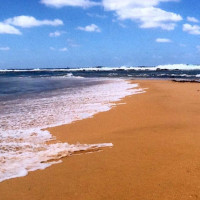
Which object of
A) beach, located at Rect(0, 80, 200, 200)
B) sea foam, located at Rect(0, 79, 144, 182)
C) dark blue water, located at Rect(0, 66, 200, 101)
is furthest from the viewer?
dark blue water, located at Rect(0, 66, 200, 101)

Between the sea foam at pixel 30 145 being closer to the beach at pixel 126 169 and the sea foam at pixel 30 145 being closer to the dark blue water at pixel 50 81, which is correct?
the beach at pixel 126 169

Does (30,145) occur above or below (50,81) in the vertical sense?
below

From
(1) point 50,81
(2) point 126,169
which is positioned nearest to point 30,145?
(2) point 126,169

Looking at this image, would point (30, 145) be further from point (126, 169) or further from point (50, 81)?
point (50, 81)

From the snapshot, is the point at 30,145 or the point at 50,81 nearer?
the point at 30,145

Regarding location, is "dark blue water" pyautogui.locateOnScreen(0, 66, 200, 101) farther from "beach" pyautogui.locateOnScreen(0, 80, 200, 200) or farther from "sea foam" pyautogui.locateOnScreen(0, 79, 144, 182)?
"beach" pyautogui.locateOnScreen(0, 80, 200, 200)

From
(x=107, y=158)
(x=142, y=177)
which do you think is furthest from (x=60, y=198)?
(x=107, y=158)

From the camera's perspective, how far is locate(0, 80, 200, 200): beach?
3547mm

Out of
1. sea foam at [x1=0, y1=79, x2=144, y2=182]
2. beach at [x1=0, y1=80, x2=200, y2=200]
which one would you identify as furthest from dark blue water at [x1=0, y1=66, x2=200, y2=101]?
beach at [x1=0, y1=80, x2=200, y2=200]

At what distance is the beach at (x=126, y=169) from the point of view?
355 cm

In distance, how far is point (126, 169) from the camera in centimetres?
426

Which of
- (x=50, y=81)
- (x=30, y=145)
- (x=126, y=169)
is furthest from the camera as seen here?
(x=50, y=81)

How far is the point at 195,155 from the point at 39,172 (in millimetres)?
2334

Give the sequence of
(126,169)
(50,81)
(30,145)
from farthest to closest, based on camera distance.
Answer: (50,81) → (30,145) → (126,169)
